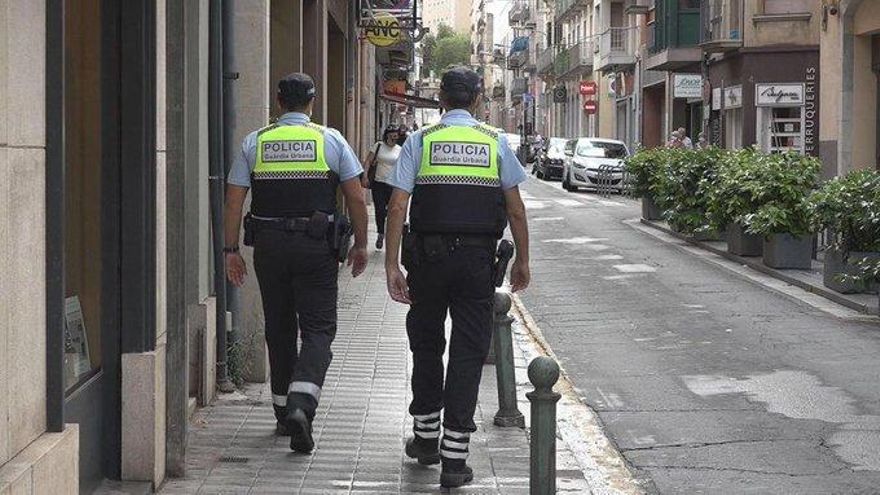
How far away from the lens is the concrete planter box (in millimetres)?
15820

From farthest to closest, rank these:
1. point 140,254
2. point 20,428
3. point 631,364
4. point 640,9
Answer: point 640,9 → point 631,364 → point 140,254 → point 20,428

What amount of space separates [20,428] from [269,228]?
2924 millimetres

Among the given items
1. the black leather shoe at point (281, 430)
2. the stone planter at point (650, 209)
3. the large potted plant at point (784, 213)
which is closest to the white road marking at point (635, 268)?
the large potted plant at point (784, 213)

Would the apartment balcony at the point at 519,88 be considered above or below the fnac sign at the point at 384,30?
above

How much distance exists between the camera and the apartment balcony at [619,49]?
190 feet

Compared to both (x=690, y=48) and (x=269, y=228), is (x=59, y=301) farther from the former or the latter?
(x=690, y=48)

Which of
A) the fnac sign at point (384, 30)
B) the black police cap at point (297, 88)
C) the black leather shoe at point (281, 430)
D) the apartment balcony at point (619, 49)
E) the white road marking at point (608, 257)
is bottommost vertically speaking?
the black leather shoe at point (281, 430)

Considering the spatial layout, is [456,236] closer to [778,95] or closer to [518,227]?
[518,227]

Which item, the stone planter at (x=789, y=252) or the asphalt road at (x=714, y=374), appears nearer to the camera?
the asphalt road at (x=714, y=374)

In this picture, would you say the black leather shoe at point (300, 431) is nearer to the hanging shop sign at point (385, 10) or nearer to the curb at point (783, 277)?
the curb at point (783, 277)

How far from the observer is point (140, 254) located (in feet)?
21.9

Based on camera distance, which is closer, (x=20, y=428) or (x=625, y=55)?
(x=20, y=428)

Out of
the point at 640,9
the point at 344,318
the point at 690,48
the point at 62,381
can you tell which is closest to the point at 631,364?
the point at 344,318

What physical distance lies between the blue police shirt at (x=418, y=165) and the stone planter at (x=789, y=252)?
499 inches
